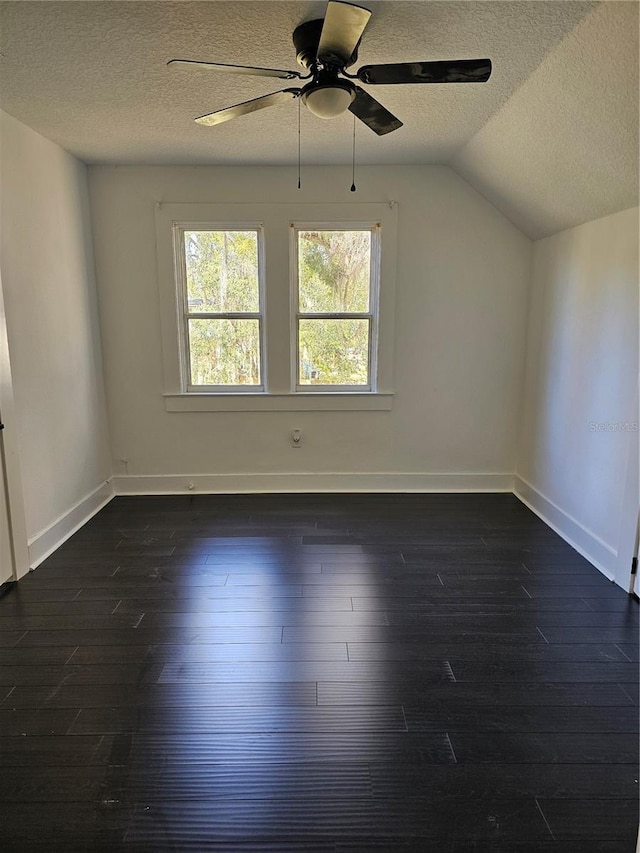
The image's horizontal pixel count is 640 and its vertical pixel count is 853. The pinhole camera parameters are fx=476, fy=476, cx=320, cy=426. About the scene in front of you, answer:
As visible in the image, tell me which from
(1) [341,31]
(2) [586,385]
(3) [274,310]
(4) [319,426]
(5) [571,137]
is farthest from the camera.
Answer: (4) [319,426]

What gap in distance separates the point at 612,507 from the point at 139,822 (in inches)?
109

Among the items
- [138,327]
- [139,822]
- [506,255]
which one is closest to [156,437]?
[138,327]

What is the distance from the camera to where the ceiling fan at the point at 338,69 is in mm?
1613

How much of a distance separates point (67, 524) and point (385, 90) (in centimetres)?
334

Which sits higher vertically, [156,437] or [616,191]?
[616,191]

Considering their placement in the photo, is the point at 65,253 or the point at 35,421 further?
the point at 65,253

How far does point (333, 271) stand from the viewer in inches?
155

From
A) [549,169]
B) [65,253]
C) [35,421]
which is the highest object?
[549,169]

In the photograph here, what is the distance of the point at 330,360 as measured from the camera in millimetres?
4113

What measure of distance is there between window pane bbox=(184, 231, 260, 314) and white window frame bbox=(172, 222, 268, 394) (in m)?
0.03

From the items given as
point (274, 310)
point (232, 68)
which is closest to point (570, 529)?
point (274, 310)

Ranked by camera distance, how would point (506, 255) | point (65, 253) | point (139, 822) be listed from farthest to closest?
point (506, 255) → point (65, 253) → point (139, 822)

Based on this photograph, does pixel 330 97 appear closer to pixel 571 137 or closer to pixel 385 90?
pixel 385 90

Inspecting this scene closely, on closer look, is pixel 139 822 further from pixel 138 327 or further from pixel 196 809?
pixel 138 327
